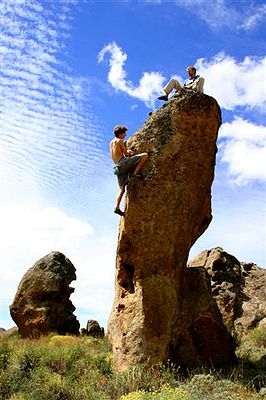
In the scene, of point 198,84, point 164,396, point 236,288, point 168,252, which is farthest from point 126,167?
point 236,288

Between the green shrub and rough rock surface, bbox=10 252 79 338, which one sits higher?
rough rock surface, bbox=10 252 79 338

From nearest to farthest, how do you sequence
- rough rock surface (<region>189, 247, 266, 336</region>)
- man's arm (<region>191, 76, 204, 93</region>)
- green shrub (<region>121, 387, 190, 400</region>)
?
1. green shrub (<region>121, 387, 190, 400</region>)
2. man's arm (<region>191, 76, 204, 93</region>)
3. rough rock surface (<region>189, 247, 266, 336</region>)

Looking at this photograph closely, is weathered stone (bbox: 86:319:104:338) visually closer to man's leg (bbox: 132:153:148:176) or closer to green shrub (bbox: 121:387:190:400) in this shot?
man's leg (bbox: 132:153:148:176)

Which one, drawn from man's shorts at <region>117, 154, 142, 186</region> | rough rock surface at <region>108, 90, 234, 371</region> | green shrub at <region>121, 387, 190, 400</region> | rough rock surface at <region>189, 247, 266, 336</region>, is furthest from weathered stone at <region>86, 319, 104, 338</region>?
green shrub at <region>121, 387, 190, 400</region>

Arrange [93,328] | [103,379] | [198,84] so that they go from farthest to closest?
[93,328] → [198,84] → [103,379]

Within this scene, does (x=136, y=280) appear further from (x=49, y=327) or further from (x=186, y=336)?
(x=49, y=327)

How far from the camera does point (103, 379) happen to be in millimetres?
10766

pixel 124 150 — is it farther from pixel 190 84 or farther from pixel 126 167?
pixel 190 84

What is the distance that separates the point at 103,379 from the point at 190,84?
756 cm

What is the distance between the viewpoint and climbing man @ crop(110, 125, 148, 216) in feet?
39.6

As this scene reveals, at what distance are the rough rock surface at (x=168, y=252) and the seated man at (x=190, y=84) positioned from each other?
281 mm

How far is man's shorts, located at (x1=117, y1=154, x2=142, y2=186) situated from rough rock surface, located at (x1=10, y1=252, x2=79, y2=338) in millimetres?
11426

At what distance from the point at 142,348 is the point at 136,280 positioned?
5.19 feet

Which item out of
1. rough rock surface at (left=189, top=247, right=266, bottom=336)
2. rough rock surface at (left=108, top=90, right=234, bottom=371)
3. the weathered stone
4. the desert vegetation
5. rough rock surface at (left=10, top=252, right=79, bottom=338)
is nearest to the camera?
the desert vegetation
